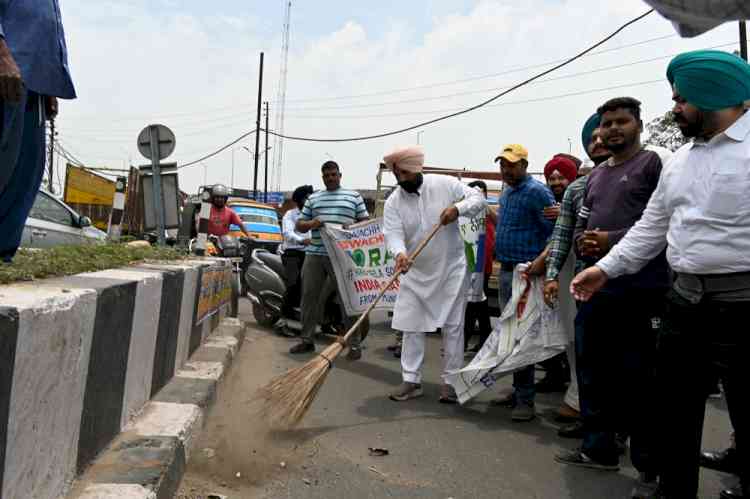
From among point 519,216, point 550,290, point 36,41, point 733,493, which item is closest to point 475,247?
point 519,216

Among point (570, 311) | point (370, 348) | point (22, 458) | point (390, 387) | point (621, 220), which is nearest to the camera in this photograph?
point (22, 458)

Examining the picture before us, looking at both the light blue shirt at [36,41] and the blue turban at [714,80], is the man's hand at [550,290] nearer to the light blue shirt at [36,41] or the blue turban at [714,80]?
the blue turban at [714,80]

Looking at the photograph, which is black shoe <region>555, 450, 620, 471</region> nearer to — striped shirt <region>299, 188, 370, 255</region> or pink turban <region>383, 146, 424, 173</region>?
pink turban <region>383, 146, 424, 173</region>

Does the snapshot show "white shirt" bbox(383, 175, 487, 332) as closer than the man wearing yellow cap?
No

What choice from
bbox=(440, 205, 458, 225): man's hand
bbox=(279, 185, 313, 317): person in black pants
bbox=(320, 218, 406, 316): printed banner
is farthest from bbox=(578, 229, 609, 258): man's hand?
bbox=(279, 185, 313, 317): person in black pants

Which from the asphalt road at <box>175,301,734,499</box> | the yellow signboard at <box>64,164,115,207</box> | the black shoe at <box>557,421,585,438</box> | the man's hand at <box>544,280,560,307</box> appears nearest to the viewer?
the asphalt road at <box>175,301,734,499</box>

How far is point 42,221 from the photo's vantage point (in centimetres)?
875

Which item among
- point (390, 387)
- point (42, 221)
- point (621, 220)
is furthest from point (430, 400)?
point (42, 221)

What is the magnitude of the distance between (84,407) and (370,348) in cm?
510

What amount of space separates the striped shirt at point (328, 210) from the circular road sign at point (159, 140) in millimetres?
3078

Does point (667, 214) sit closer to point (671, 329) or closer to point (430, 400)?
point (671, 329)

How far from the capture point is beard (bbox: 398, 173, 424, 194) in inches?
203

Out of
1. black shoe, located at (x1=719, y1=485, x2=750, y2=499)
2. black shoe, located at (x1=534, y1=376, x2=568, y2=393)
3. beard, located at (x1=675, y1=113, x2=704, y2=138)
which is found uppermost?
beard, located at (x1=675, y1=113, x2=704, y2=138)

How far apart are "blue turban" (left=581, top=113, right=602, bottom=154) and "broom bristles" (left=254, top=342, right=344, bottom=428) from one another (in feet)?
7.68
